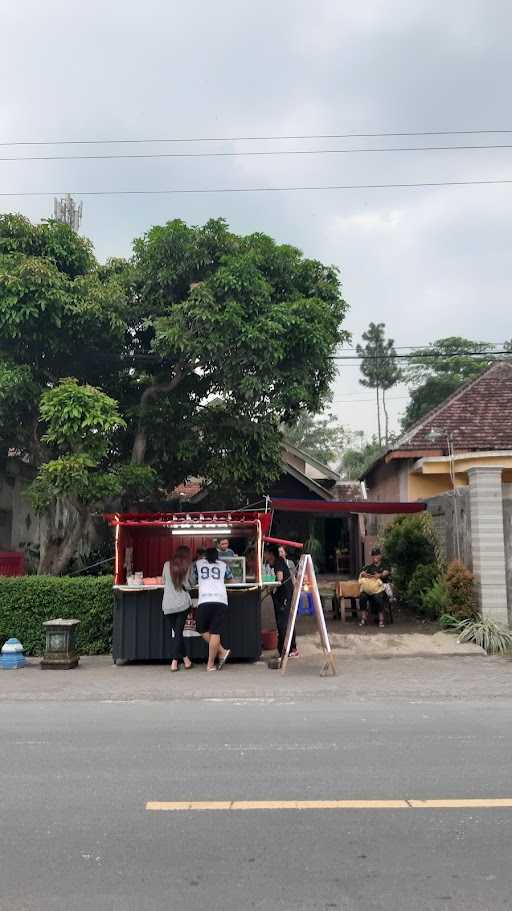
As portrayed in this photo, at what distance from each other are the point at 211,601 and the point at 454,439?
9128 mm

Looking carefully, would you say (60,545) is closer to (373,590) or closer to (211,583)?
(211,583)

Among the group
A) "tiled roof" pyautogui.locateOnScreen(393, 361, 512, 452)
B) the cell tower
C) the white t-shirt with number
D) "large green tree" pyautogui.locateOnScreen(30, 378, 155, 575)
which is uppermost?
the cell tower

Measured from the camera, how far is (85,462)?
11.5m

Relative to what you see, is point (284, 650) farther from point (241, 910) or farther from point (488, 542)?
point (241, 910)

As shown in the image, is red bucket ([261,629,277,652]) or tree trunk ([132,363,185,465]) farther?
tree trunk ([132,363,185,465])

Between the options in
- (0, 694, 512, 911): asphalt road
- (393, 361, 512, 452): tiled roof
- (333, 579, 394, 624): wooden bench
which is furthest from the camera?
(393, 361, 512, 452): tiled roof

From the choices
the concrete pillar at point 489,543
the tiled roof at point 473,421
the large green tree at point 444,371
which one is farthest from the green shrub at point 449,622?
the large green tree at point 444,371

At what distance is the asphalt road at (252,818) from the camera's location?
357 cm

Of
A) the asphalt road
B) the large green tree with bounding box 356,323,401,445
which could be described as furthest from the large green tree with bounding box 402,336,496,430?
the asphalt road

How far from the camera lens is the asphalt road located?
3.57 m

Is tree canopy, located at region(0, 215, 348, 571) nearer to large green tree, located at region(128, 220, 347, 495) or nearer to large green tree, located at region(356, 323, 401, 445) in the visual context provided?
large green tree, located at region(128, 220, 347, 495)

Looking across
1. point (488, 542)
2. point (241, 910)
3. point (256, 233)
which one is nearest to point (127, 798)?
point (241, 910)

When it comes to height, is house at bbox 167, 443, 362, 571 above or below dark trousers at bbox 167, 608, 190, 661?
above

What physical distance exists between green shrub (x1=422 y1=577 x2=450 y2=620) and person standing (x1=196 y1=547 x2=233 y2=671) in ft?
14.7
